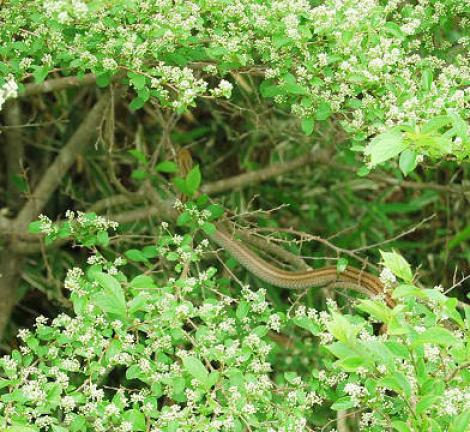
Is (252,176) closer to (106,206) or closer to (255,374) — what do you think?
(106,206)

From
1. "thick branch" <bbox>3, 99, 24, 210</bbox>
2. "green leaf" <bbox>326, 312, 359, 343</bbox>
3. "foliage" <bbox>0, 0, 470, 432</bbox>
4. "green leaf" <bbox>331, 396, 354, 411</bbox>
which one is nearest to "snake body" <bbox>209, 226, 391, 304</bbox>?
"foliage" <bbox>0, 0, 470, 432</bbox>

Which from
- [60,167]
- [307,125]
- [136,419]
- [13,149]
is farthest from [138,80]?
[13,149]

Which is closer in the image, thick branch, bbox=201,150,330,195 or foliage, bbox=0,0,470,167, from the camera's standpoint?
foliage, bbox=0,0,470,167

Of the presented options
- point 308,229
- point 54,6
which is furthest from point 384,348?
point 308,229

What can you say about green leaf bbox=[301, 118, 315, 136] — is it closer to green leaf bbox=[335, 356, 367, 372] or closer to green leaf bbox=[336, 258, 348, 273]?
green leaf bbox=[336, 258, 348, 273]

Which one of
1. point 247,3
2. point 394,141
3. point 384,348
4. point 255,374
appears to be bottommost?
point 255,374

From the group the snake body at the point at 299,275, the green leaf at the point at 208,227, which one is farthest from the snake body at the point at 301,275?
the green leaf at the point at 208,227

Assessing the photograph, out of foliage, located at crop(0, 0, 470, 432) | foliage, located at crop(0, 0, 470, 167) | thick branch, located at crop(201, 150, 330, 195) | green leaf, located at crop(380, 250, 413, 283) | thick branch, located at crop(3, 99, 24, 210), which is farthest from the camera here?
thick branch, located at crop(3, 99, 24, 210)
